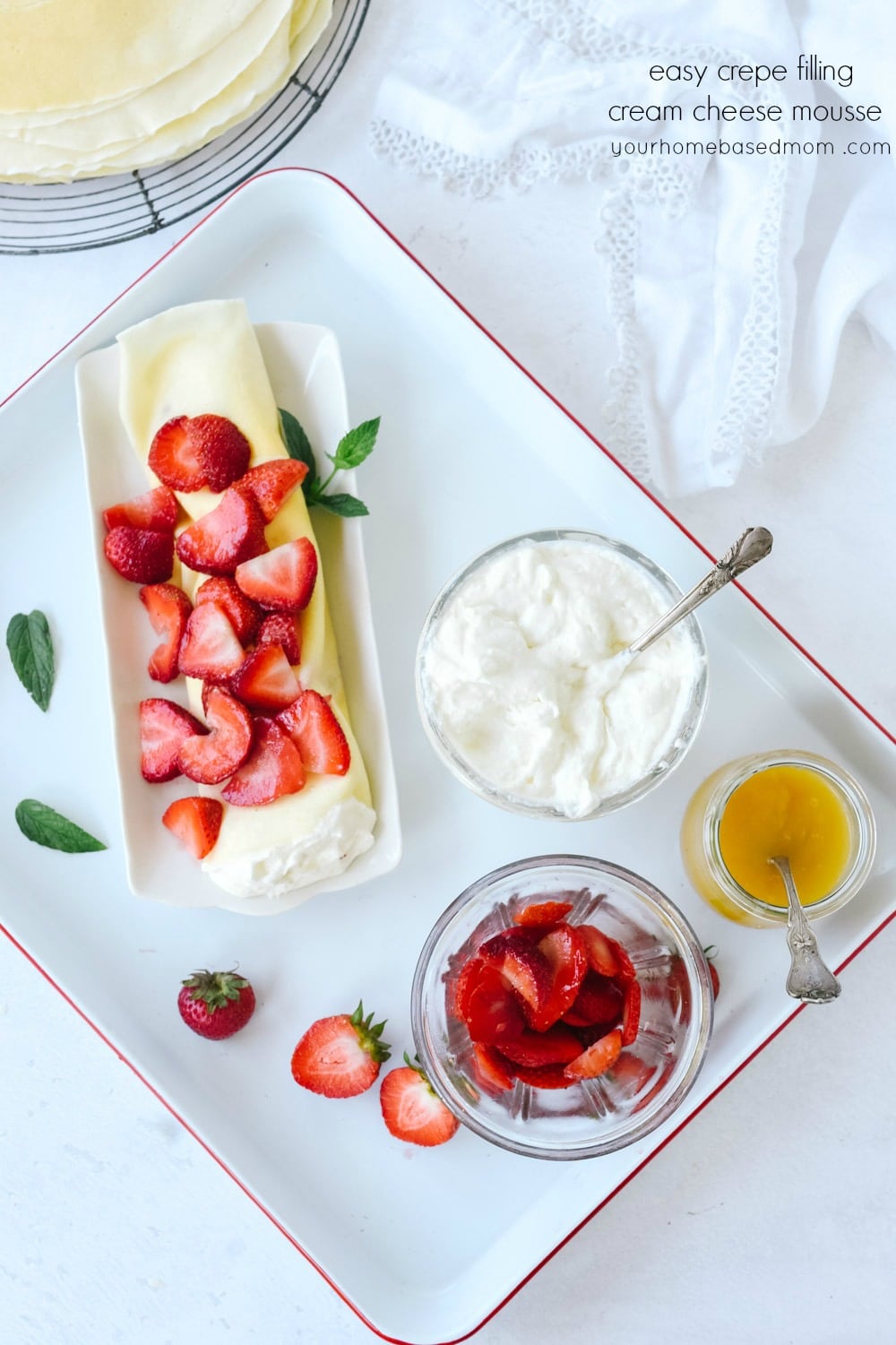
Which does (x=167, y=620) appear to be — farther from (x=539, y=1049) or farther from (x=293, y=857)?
(x=539, y=1049)

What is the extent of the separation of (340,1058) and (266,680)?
2.19 ft

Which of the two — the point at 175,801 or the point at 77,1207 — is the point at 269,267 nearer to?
the point at 175,801

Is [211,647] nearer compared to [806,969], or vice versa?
[806,969]

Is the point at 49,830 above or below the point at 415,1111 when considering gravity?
above

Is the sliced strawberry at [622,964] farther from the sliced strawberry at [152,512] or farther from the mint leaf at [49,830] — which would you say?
the sliced strawberry at [152,512]

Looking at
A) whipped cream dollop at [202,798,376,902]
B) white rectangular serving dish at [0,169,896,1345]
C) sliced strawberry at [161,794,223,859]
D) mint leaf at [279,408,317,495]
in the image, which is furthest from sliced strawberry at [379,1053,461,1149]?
mint leaf at [279,408,317,495]

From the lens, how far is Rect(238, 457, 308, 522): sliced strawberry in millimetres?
1897

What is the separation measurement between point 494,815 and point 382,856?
217 millimetres

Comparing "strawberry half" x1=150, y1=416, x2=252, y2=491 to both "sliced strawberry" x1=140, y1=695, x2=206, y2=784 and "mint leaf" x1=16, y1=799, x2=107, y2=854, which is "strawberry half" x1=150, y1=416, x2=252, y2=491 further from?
"mint leaf" x1=16, y1=799, x2=107, y2=854

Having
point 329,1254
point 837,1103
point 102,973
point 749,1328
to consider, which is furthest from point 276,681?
point 749,1328

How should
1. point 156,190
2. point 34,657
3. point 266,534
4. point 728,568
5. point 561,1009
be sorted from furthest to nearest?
point 156,190
point 34,657
point 266,534
point 561,1009
point 728,568

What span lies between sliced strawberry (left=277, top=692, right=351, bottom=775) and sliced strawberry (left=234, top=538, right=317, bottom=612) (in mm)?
160

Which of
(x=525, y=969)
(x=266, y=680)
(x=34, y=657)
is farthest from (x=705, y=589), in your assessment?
(x=34, y=657)

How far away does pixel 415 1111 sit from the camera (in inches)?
77.5
